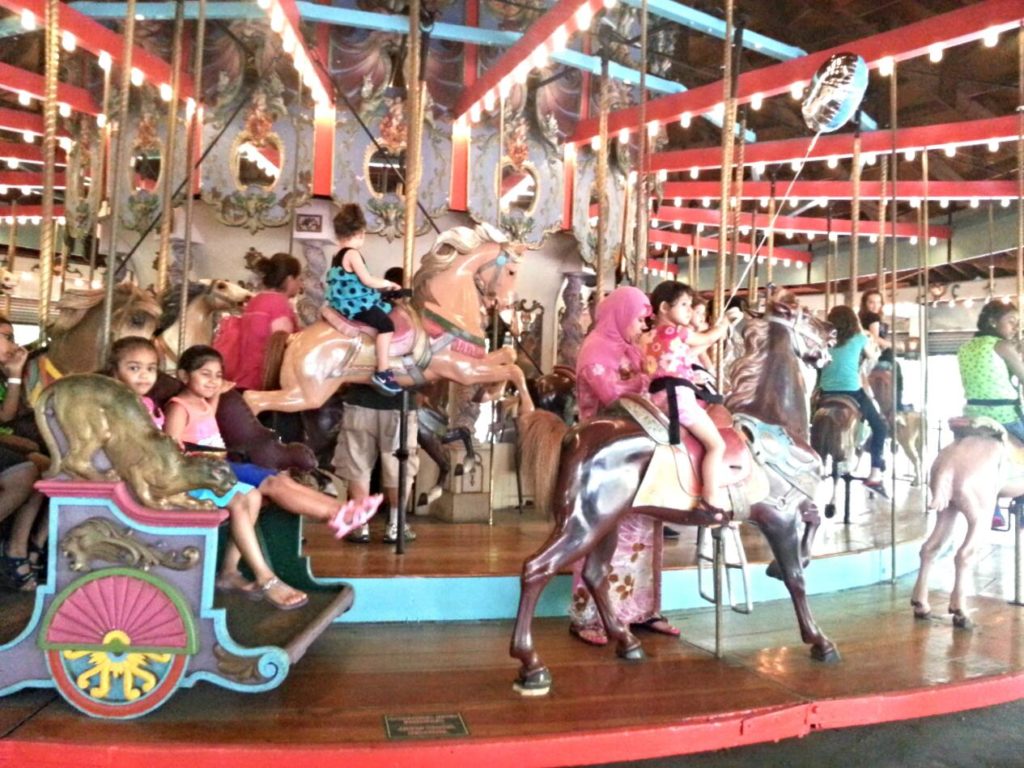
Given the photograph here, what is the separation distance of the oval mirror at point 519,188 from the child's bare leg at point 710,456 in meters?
6.67

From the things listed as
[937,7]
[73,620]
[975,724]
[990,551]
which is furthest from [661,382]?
[937,7]

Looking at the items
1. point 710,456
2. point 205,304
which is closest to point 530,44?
point 205,304

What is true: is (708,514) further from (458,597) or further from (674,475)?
(458,597)

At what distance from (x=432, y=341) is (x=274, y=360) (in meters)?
0.87

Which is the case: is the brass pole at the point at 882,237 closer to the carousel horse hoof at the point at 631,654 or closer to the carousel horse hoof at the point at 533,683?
the carousel horse hoof at the point at 631,654

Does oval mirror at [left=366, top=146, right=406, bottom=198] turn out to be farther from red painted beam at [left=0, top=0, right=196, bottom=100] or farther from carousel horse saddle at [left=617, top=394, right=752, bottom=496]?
carousel horse saddle at [left=617, top=394, right=752, bottom=496]

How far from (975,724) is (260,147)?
8.38 metres

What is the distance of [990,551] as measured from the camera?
6.65 meters

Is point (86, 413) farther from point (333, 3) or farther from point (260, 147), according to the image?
point (333, 3)

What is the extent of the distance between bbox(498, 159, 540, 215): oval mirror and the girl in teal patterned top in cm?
610

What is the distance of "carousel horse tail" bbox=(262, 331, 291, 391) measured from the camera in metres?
4.46

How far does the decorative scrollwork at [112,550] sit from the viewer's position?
8.13ft

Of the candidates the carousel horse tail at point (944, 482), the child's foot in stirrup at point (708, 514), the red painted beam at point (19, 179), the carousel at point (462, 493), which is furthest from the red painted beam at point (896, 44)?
the red painted beam at point (19, 179)

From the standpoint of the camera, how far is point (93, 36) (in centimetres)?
672
